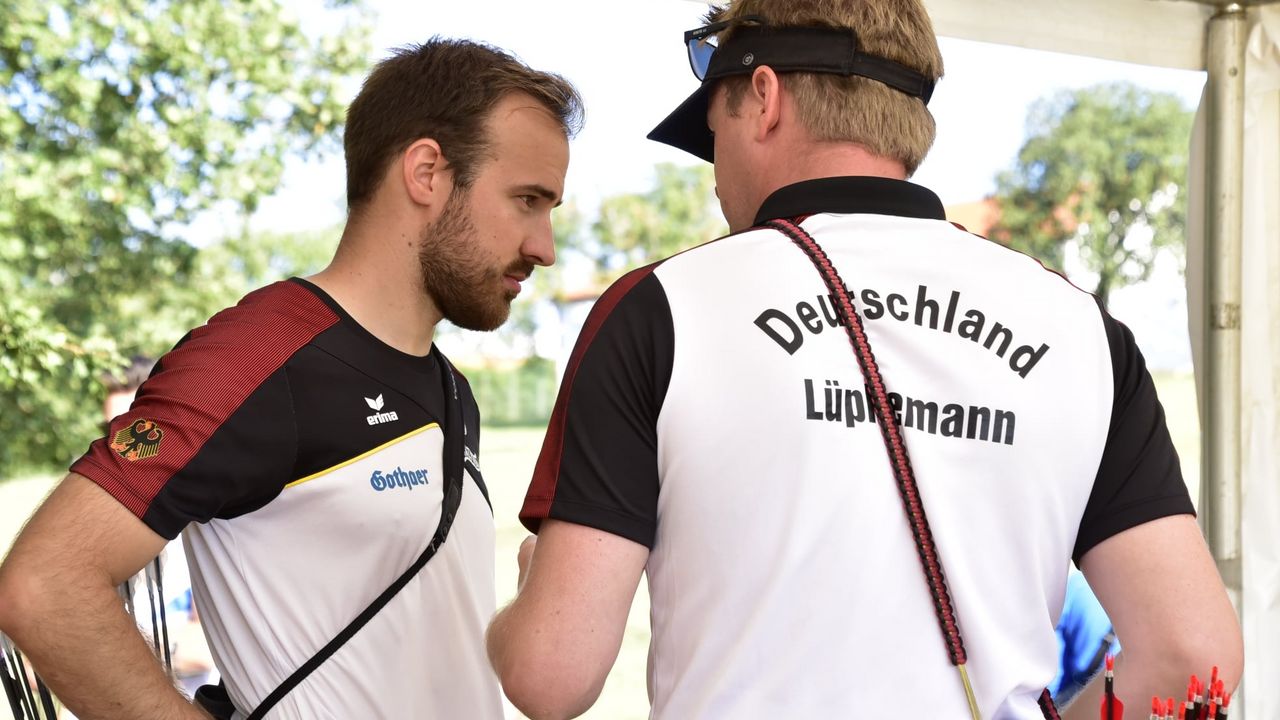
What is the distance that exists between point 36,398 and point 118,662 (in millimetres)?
8452

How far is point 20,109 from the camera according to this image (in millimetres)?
8328

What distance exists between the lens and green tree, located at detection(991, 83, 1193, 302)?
29766 mm

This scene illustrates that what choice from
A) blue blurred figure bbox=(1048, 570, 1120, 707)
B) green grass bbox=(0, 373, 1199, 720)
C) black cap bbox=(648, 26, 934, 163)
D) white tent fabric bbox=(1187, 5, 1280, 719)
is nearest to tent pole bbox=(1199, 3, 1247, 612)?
white tent fabric bbox=(1187, 5, 1280, 719)

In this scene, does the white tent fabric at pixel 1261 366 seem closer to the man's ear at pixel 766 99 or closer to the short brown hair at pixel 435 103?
the short brown hair at pixel 435 103

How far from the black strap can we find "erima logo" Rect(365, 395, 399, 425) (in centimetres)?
12

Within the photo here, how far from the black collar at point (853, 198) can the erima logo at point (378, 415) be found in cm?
71

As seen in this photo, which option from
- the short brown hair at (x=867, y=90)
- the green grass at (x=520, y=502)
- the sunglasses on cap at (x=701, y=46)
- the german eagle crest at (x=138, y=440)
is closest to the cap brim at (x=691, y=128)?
the sunglasses on cap at (x=701, y=46)

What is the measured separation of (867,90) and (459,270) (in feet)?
2.67

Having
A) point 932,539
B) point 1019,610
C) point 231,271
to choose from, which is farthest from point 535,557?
point 231,271

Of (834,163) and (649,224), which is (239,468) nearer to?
(834,163)

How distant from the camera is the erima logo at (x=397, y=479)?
167 cm

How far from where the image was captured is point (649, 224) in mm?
26391

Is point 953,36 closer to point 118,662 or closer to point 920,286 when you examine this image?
point 920,286

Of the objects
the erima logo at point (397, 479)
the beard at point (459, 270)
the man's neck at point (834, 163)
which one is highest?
the man's neck at point (834, 163)
